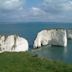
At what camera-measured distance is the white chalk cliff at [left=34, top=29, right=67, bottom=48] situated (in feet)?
253

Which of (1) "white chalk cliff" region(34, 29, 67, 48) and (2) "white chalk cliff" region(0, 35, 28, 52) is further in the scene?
(1) "white chalk cliff" region(34, 29, 67, 48)

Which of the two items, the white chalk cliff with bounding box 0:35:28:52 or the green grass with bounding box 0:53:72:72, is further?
the white chalk cliff with bounding box 0:35:28:52

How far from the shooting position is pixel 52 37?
266ft

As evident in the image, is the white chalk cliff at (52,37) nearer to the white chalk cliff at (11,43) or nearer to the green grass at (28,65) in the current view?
the white chalk cliff at (11,43)

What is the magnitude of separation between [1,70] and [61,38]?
6367cm

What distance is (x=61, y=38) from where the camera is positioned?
7844 centimetres

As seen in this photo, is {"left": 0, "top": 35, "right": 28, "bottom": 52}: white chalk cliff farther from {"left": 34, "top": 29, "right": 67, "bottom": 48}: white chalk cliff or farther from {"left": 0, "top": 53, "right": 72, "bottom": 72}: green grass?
{"left": 0, "top": 53, "right": 72, "bottom": 72}: green grass

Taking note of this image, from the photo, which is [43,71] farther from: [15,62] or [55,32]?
[55,32]

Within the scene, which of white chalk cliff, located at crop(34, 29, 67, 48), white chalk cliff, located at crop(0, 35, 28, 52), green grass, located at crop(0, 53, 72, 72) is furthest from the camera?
white chalk cliff, located at crop(34, 29, 67, 48)

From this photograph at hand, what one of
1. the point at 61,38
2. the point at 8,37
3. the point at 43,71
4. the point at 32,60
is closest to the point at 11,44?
the point at 8,37

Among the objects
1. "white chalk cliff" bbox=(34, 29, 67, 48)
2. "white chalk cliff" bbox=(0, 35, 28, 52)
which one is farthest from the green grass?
"white chalk cliff" bbox=(34, 29, 67, 48)

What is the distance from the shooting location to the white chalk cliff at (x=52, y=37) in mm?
77125

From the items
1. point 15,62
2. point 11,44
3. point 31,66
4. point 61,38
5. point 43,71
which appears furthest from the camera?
point 61,38

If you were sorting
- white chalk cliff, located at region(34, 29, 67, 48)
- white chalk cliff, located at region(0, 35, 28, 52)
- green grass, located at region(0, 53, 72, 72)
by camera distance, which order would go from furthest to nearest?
white chalk cliff, located at region(34, 29, 67, 48) → white chalk cliff, located at region(0, 35, 28, 52) → green grass, located at region(0, 53, 72, 72)
